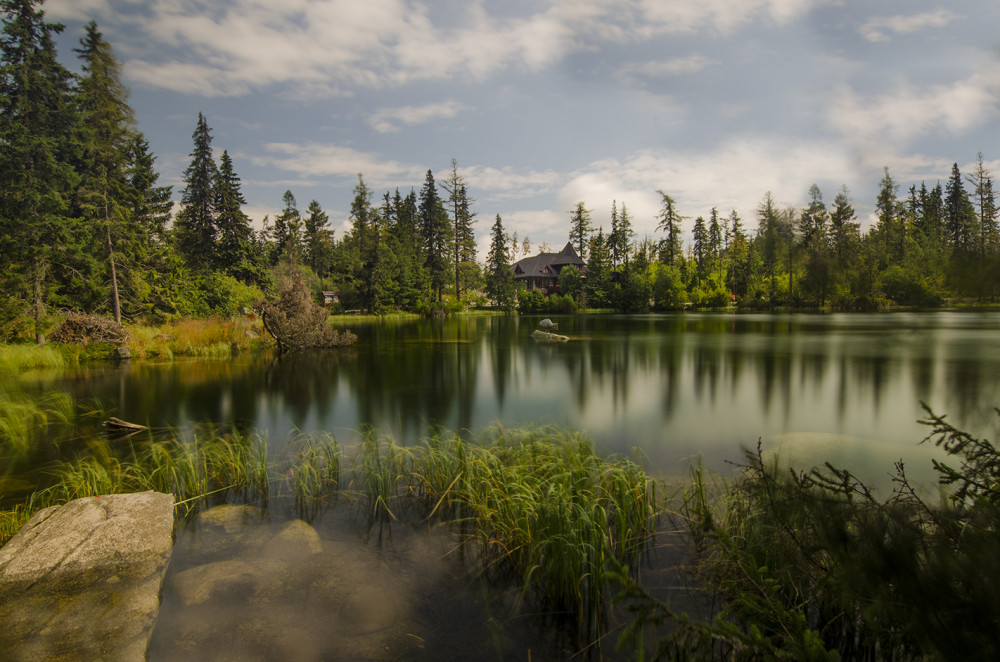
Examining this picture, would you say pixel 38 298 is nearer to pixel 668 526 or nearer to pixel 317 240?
pixel 668 526

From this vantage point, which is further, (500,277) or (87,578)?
(500,277)

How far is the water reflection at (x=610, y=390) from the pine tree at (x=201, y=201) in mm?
22193

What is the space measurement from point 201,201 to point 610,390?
37.0m

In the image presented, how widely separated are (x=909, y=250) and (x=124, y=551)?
71.2m

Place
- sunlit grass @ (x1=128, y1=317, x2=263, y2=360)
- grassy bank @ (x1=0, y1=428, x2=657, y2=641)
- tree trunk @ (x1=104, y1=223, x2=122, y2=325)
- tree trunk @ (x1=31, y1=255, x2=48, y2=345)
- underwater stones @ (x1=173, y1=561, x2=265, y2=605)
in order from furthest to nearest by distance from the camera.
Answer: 1. tree trunk @ (x1=104, y1=223, x2=122, y2=325)
2. sunlit grass @ (x1=128, y1=317, x2=263, y2=360)
3. tree trunk @ (x1=31, y1=255, x2=48, y2=345)
4. underwater stones @ (x1=173, y1=561, x2=265, y2=605)
5. grassy bank @ (x1=0, y1=428, x2=657, y2=641)

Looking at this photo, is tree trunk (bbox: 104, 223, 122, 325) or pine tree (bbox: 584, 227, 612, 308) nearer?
tree trunk (bbox: 104, 223, 122, 325)

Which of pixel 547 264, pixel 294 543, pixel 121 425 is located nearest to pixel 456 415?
pixel 294 543

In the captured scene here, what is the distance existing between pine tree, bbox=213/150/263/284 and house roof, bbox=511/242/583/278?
40181 mm

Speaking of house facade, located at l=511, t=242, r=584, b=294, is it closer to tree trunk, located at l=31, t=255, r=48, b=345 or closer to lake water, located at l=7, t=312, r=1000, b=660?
lake water, located at l=7, t=312, r=1000, b=660

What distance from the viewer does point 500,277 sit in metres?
62.6

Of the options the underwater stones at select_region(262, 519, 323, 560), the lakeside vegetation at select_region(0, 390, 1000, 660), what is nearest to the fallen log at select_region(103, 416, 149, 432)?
the lakeside vegetation at select_region(0, 390, 1000, 660)

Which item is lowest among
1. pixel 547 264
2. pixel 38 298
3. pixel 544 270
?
pixel 38 298

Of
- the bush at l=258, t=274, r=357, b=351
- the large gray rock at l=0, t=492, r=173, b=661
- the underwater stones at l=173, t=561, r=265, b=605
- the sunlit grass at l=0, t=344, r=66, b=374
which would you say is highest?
the bush at l=258, t=274, r=357, b=351

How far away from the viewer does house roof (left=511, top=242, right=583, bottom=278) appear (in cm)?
7169
